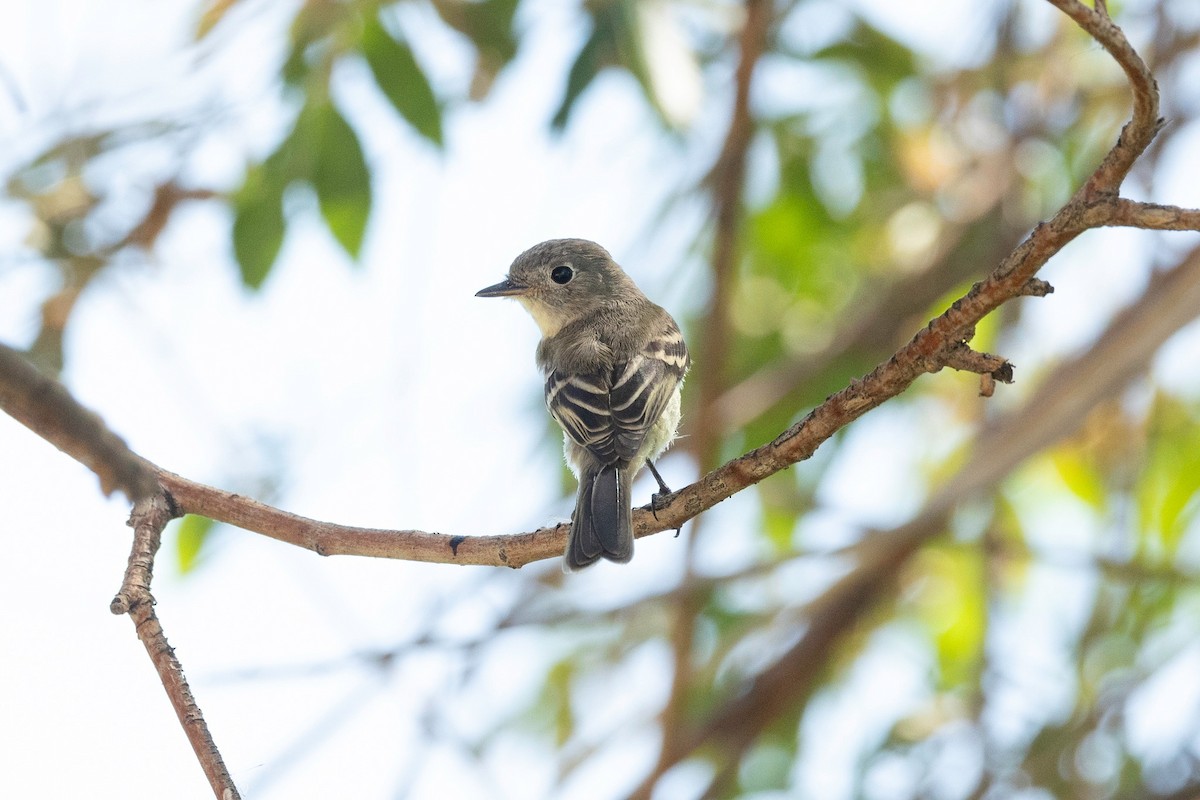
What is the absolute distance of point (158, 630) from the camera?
2201mm

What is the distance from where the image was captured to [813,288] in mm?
5965

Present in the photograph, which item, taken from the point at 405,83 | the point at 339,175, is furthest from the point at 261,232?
the point at 405,83

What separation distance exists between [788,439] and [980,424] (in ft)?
11.2

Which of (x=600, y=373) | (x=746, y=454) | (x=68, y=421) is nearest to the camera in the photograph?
(x=68, y=421)

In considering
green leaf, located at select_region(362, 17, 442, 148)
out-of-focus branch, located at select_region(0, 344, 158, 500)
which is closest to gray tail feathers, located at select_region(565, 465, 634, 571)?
green leaf, located at select_region(362, 17, 442, 148)

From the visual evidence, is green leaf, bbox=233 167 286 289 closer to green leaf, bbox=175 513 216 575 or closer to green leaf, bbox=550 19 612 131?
green leaf, bbox=550 19 612 131

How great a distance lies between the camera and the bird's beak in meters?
4.82

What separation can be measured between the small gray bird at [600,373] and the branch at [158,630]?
103cm

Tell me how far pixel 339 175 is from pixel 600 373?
1.03m

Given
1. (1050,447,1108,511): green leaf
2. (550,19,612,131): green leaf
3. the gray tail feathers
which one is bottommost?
the gray tail feathers

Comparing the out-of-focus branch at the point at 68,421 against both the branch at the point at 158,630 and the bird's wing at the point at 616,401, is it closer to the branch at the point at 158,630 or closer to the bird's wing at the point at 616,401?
the branch at the point at 158,630

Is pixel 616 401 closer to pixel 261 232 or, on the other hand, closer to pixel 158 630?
pixel 261 232

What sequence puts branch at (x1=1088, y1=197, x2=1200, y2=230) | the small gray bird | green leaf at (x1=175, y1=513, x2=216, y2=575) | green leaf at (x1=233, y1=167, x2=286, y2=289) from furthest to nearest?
green leaf at (x1=175, y1=513, x2=216, y2=575) < green leaf at (x1=233, y1=167, x2=286, y2=289) < the small gray bird < branch at (x1=1088, y1=197, x2=1200, y2=230)

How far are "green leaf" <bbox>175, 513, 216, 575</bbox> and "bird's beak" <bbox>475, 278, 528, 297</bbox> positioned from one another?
1349mm
